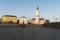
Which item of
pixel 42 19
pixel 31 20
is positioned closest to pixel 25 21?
pixel 31 20

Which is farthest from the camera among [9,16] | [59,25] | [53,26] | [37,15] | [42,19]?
[9,16]

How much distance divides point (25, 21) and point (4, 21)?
22.1 metres

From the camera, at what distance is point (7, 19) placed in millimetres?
179750

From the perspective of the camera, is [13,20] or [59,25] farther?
[13,20]

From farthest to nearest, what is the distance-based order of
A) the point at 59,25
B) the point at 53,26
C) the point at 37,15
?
the point at 37,15
the point at 53,26
the point at 59,25

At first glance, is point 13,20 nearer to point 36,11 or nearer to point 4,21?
point 4,21

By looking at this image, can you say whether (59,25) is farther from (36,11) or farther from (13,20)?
(13,20)

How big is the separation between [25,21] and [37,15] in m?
30.2

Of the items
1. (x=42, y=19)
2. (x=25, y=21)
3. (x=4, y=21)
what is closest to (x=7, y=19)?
(x=4, y=21)

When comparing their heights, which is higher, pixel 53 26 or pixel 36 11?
pixel 36 11

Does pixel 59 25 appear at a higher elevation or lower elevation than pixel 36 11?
lower

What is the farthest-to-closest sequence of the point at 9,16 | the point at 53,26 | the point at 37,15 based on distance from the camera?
1. the point at 9,16
2. the point at 37,15
3. the point at 53,26

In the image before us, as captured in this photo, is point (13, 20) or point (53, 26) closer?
point (53, 26)

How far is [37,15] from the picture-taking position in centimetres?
14312
